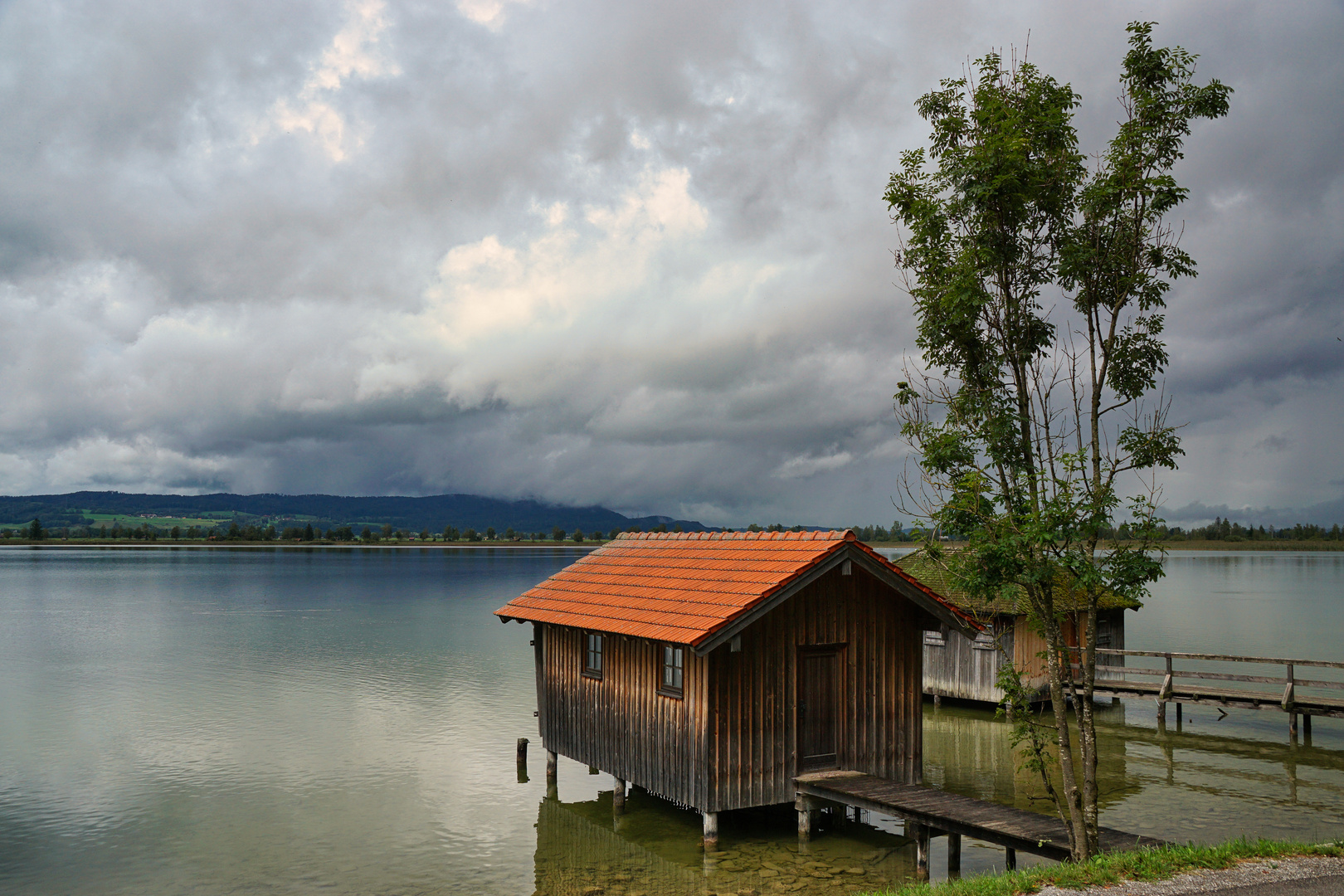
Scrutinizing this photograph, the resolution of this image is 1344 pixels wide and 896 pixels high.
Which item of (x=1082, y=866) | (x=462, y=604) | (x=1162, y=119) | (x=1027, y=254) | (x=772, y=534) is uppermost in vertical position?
(x=1162, y=119)

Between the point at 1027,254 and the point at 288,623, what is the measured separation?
56.2 metres

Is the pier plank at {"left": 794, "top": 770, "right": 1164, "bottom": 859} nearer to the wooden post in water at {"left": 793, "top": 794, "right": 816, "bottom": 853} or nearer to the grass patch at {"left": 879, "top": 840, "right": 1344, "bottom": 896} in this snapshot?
the wooden post in water at {"left": 793, "top": 794, "right": 816, "bottom": 853}

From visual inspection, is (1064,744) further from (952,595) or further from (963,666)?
(963,666)

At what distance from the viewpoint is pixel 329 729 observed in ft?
96.0

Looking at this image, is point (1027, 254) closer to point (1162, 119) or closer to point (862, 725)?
point (1162, 119)

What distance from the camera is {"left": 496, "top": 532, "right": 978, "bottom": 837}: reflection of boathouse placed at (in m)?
15.7

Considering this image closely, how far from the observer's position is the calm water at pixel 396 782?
53.6 ft

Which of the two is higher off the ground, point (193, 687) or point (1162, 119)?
point (1162, 119)

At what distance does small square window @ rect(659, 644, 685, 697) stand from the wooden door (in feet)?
7.08

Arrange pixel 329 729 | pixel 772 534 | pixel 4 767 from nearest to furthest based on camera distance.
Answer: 1. pixel 772 534
2. pixel 4 767
3. pixel 329 729

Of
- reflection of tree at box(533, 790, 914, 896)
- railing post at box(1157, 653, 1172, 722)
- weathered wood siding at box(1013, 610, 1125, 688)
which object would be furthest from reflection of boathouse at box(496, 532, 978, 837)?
railing post at box(1157, 653, 1172, 722)

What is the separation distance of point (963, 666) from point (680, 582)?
595 inches

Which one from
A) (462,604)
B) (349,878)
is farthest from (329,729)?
(462,604)

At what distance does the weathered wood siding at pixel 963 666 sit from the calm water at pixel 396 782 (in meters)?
0.99
